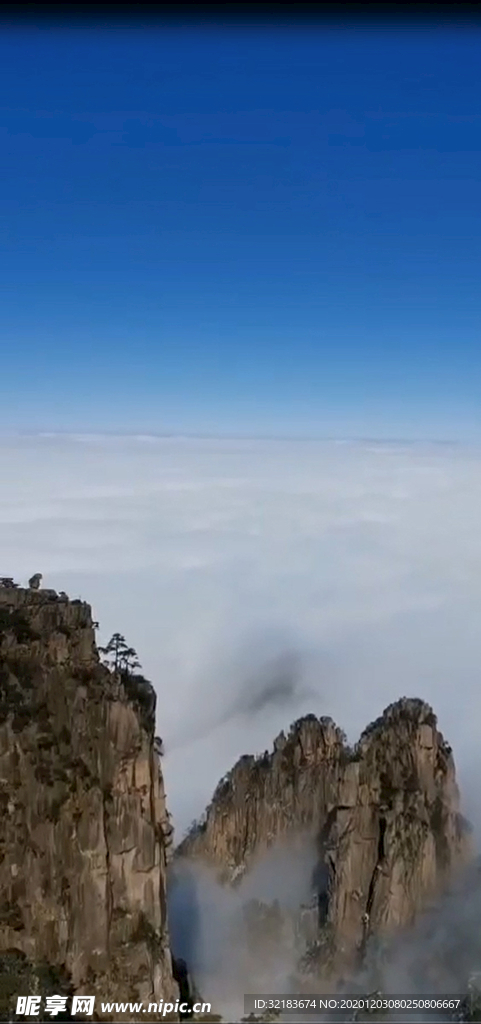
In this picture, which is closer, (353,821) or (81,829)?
(81,829)

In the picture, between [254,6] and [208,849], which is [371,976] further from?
[254,6]

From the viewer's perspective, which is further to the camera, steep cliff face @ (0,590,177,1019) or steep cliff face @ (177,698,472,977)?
steep cliff face @ (177,698,472,977)

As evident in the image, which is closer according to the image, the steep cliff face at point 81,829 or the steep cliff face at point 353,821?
the steep cliff face at point 81,829

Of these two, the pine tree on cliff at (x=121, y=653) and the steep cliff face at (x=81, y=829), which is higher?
the pine tree on cliff at (x=121, y=653)

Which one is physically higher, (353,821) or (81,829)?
(353,821)
